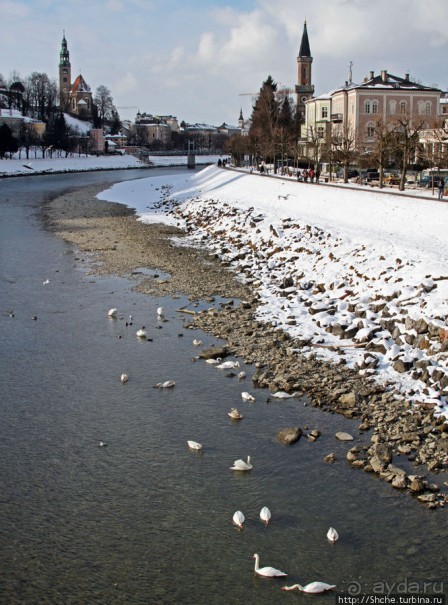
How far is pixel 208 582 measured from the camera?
746 cm

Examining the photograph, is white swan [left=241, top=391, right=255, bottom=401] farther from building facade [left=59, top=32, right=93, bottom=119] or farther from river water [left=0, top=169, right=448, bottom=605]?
building facade [left=59, top=32, right=93, bottom=119]

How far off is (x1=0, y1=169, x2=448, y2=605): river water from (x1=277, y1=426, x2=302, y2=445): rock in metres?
0.11

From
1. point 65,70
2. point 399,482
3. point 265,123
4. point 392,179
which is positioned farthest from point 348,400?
point 65,70

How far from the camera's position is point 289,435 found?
10.7 meters

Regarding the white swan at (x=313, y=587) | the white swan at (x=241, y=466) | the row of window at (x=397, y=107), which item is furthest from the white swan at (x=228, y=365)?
the row of window at (x=397, y=107)

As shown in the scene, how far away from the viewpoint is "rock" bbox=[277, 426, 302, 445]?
35.0ft

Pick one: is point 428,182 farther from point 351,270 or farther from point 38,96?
point 38,96

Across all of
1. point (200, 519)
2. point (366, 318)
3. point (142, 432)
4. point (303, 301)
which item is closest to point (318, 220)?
point (303, 301)

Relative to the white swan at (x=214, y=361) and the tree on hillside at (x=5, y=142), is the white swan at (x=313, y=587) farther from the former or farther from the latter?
the tree on hillside at (x=5, y=142)

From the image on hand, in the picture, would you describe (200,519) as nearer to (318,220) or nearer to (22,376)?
(22,376)

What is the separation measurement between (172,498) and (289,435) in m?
2.49

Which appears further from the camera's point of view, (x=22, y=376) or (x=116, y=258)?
(x=116, y=258)

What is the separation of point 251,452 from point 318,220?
2079cm

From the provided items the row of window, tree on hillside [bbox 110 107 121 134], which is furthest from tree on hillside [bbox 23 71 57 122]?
the row of window
